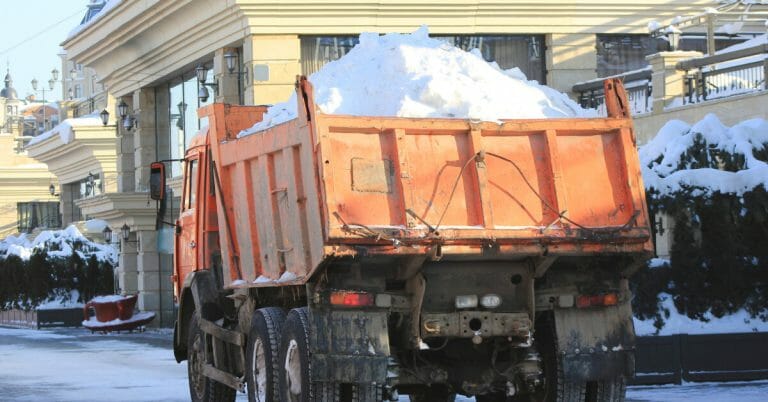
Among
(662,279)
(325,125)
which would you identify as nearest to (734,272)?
(662,279)

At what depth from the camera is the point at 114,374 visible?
2170 cm

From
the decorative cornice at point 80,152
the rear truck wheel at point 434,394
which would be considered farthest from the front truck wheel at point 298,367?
the decorative cornice at point 80,152

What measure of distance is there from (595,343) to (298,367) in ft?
7.35

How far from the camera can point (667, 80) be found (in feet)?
86.6

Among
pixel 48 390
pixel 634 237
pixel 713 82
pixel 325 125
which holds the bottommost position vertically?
pixel 48 390

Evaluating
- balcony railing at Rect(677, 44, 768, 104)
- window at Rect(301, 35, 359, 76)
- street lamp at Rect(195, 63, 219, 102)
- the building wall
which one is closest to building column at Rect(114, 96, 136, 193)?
street lamp at Rect(195, 63, 219, 102)

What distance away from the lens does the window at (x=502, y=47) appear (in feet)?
101

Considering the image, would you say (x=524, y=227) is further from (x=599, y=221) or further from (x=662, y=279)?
(x=662, y=279)

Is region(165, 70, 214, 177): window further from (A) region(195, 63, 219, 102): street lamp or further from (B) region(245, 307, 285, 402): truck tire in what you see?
(B) region(245, 307, 285, 402): truck tire

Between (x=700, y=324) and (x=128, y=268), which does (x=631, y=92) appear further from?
(x=128, y=268)

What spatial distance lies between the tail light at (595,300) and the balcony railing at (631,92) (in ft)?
44.6

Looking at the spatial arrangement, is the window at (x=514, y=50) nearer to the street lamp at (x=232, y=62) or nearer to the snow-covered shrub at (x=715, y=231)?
the street lamp at (x=232, y=62)

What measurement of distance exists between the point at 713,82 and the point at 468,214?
14.8m

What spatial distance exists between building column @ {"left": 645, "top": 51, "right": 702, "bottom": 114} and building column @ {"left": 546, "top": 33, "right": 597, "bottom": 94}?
16.2 feet
